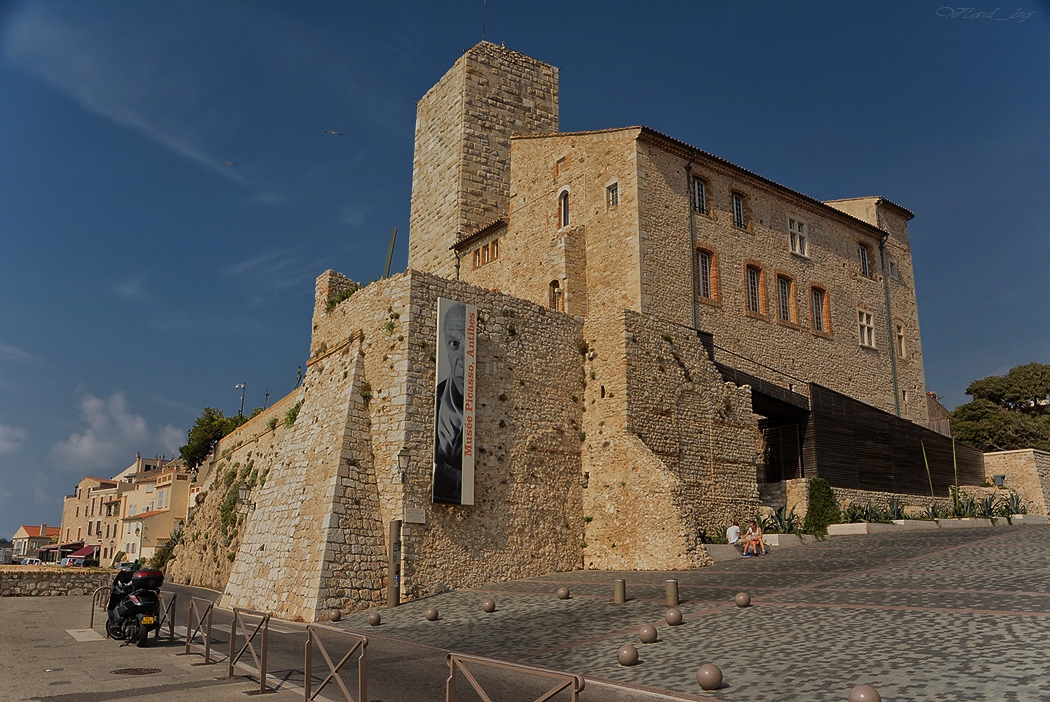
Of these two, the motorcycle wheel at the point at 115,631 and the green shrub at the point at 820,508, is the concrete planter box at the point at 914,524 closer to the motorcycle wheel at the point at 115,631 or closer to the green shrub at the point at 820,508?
the green shrub at the point at 820,508

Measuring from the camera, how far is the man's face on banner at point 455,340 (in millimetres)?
18516

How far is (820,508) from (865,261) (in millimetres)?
14564

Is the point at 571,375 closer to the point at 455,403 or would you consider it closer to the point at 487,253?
the point at 455,403

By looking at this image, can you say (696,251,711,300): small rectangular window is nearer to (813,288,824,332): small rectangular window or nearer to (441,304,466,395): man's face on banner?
(813,288,824,332): small rectangular window

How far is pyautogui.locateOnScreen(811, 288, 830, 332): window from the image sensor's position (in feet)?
98.1

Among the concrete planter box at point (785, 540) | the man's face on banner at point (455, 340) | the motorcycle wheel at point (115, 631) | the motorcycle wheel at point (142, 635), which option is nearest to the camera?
the motorcycle wheel at point (142, 635)

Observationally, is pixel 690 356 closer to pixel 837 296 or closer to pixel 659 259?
pixel 659 259

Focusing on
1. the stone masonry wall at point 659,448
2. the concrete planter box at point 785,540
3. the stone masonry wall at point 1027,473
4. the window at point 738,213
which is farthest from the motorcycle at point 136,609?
the stone masonry wall at point 1027,473

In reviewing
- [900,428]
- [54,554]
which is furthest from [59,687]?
[54,554]

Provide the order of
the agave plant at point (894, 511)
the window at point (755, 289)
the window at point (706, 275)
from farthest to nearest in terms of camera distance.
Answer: the window at point (755, 289) → the window at point (706, 275) → the agave plant at point (894, 511)

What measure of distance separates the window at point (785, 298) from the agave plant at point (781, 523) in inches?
341

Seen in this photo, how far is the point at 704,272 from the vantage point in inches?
1029

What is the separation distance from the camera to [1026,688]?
6.84 m

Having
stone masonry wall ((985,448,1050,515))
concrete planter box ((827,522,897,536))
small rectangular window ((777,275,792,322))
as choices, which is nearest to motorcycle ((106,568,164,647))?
concrete planter box ((827,522,897,536))
